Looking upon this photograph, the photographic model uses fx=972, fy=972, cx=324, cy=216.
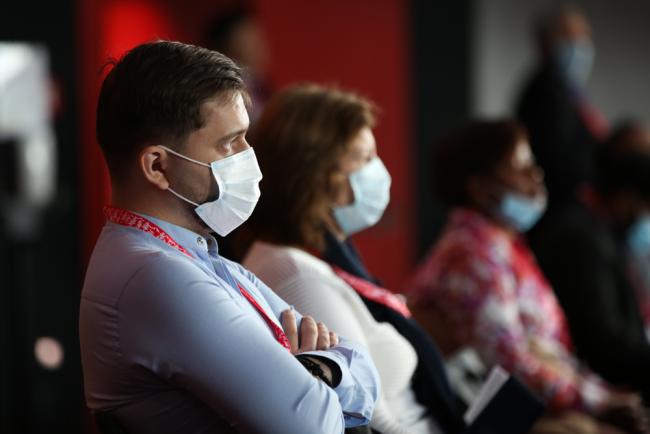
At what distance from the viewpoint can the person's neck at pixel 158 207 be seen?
4.87 ft

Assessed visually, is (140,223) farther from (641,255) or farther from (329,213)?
(641,255)

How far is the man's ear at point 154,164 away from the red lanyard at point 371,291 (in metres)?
0.73

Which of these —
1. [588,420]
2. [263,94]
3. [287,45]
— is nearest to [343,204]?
[588,420]

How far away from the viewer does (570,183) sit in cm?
419

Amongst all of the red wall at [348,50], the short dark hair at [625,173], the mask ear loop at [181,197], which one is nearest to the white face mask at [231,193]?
the mask ear loop at [181,197]

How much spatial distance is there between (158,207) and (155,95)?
Result: 0.17m

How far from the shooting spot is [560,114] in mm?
4438

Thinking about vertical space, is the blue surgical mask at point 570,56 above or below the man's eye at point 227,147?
above

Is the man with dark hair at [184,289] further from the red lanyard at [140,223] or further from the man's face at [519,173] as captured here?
the man's face at [519,173]

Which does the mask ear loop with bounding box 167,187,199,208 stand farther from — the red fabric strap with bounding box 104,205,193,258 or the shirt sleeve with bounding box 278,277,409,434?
the shirt sleeve with bounding box 278,277,409,434

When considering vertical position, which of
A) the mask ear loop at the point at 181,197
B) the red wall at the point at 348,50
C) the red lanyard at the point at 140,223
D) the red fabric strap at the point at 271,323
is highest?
the mask ear loop at the point at 181,197

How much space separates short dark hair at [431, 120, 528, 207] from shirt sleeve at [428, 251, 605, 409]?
339 mm

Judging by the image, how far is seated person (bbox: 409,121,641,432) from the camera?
266 centimetres

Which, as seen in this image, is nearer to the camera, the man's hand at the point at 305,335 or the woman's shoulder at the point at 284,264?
the man's hand at the point at 305,335
